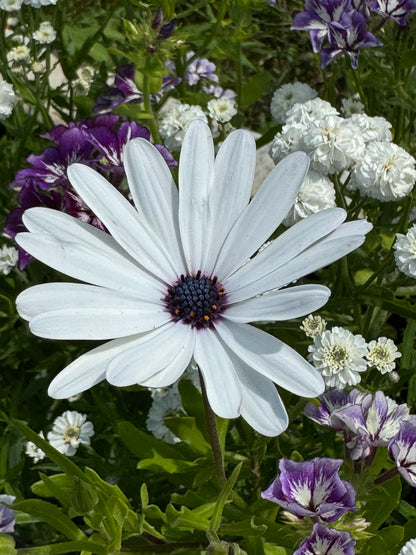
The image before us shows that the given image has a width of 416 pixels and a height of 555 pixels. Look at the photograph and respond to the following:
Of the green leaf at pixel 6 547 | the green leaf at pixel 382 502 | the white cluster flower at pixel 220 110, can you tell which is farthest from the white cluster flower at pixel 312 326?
the white cluster flower at pixel 220 110

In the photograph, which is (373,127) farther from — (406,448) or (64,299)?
(64,299)

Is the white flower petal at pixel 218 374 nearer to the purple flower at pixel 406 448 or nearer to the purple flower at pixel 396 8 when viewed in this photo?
the purple flower at pixel 406 448

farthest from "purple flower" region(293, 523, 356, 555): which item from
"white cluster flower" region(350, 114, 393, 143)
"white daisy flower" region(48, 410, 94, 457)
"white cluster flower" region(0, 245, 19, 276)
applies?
"white cluster flower" region(0, 245, 19, 276)

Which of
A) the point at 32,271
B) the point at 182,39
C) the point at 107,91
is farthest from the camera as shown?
the point at 107,91

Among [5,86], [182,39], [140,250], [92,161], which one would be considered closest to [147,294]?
[140,250]

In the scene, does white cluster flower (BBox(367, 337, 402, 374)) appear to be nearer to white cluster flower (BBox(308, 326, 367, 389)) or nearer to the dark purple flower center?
white cluster flower (BBox(308, 326, 367, 389))

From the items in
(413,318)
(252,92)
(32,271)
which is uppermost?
(252,92)

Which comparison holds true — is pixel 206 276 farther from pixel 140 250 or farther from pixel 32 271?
pixel 32 271

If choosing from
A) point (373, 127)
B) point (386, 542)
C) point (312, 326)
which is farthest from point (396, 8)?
point (386, 542)
